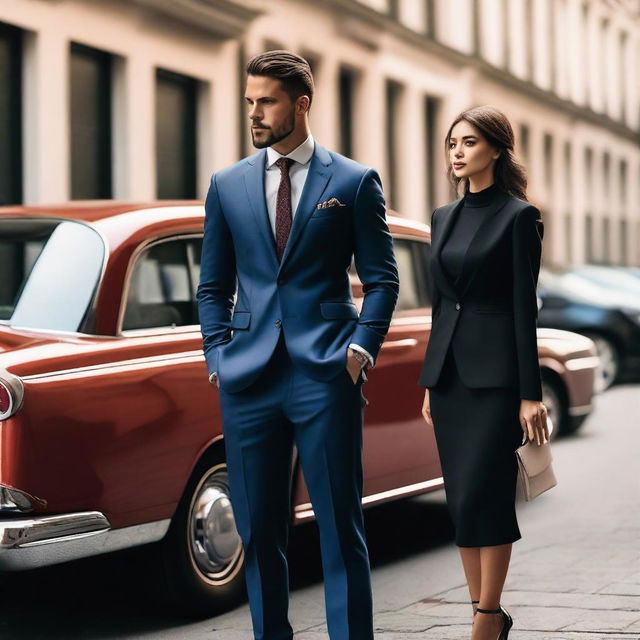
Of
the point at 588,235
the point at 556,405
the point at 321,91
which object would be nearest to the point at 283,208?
the point at 556,405

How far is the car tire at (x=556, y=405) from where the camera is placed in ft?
35.9

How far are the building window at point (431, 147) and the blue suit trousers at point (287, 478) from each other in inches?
1006

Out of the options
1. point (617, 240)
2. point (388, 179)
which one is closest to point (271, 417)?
point (388, 179)

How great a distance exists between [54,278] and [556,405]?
6259 millimetres

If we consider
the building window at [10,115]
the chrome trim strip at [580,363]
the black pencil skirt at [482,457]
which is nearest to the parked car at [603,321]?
the building window at [10,115]

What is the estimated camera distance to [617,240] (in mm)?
47844

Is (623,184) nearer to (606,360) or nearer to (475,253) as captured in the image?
(606,360)

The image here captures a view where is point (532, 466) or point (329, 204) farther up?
point (329, 204)

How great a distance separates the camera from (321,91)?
2488 centimetres

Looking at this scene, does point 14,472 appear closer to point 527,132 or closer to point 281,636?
point 281,636

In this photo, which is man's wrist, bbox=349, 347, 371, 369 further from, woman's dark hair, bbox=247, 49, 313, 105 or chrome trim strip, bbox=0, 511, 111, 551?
chrome trim strip, bbox=0, 511, 111, 551

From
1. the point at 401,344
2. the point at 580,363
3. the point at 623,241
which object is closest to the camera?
the point at 401,344

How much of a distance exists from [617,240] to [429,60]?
19505 mm

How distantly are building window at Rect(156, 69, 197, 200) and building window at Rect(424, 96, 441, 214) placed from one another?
32.3ft
